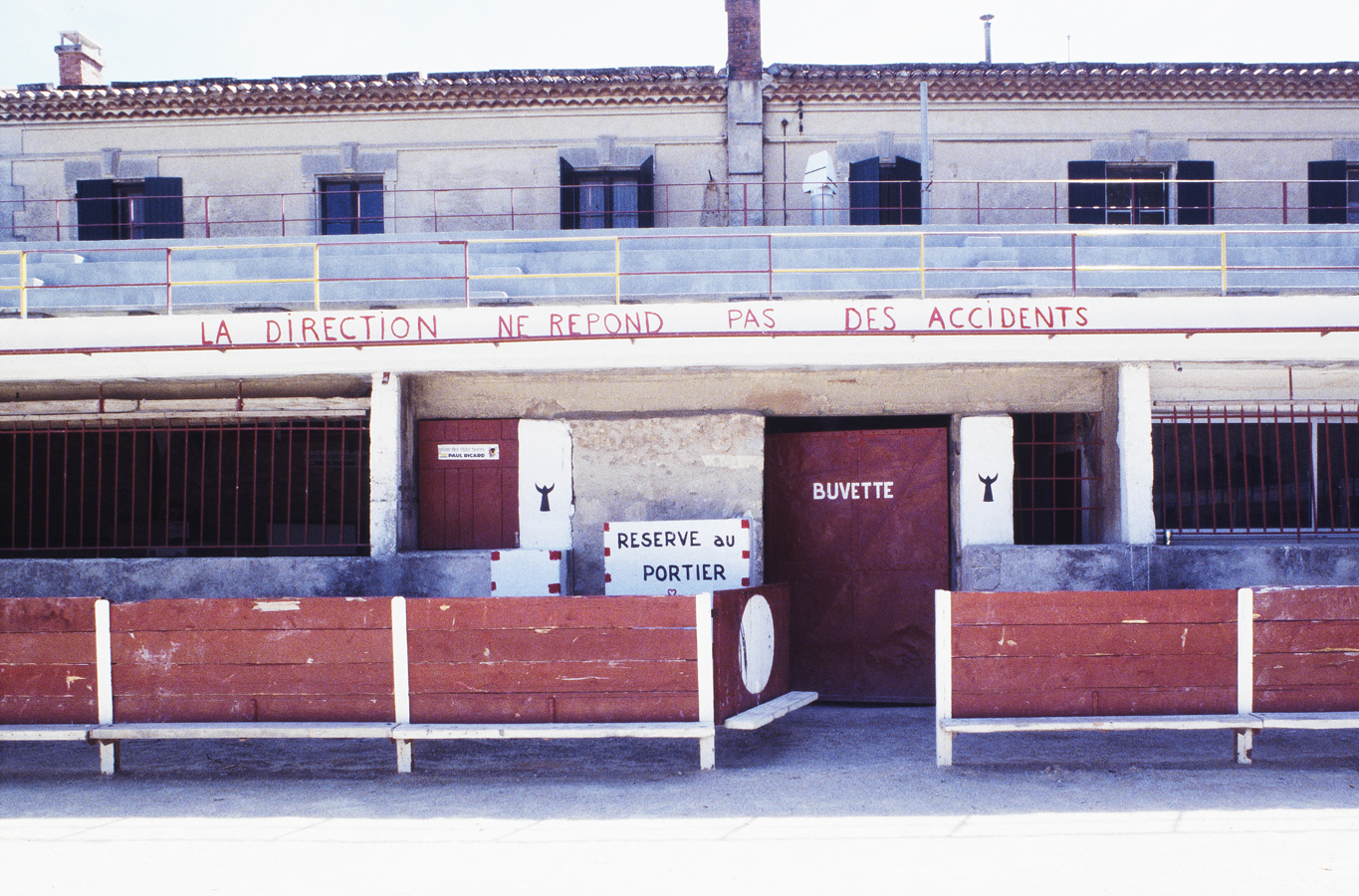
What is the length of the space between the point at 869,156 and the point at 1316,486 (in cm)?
874

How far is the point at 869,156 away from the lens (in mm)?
16500

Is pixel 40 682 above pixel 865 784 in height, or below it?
above

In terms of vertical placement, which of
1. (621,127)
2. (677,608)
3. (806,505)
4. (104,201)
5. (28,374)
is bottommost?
(677,608)

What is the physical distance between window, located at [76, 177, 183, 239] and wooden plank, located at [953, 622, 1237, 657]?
→ 16.0 meters

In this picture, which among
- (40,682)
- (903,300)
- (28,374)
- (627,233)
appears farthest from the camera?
(627,233)

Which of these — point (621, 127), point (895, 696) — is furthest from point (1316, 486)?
point (621, 127)

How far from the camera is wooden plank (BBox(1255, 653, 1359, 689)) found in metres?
7.39

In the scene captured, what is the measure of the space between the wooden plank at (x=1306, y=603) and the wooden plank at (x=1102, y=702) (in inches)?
27.7

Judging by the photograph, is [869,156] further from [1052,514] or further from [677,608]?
[677,608]

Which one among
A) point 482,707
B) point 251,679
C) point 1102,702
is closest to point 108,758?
point 251,679

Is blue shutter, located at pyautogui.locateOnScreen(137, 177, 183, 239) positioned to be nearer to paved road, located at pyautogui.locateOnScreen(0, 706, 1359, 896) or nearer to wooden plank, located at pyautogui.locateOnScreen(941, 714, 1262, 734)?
paved road, located at pyautogui.locateOnScreen(0, 706, 1359, 896)

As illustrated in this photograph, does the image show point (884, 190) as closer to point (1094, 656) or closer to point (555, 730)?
point (1094, 656)

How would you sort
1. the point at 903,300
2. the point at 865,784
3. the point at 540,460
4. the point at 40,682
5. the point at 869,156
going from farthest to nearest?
1. the point at 869,156
2. the point at 540,460
3. the point at 903,300
4. the point at 40,682
5. the point at 865,784

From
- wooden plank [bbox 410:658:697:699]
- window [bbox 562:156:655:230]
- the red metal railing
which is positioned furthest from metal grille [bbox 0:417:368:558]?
window [bbox 562:156:655:230]
